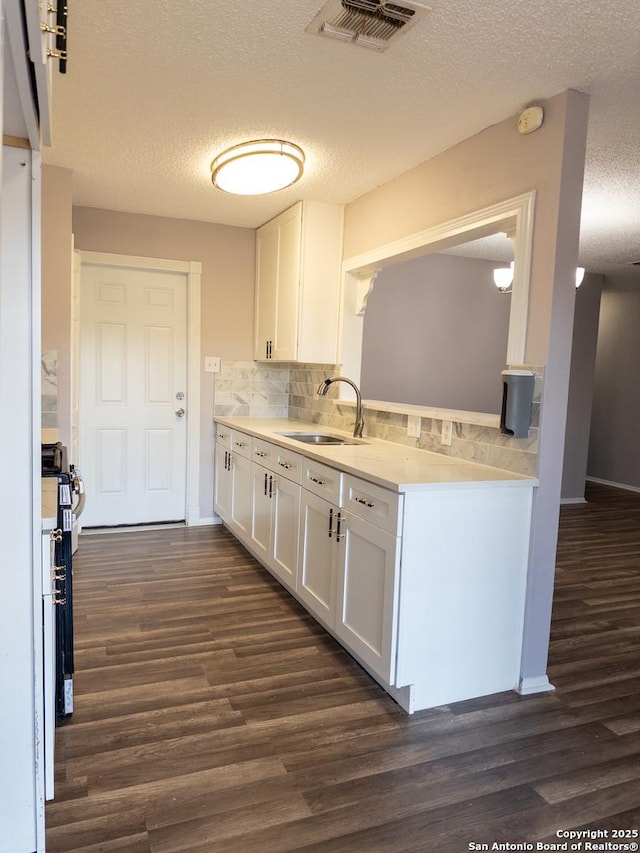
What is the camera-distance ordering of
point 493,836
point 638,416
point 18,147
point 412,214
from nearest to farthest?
point 18,147
point 493,836
point 412,214
point 638,416

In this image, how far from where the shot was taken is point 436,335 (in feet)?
18.7

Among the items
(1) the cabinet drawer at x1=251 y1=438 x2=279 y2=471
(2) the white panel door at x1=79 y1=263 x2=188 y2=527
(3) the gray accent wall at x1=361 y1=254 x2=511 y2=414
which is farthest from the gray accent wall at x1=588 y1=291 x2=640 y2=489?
(2) the white panel door at x1=79 y1=263 x2=188 y2=527

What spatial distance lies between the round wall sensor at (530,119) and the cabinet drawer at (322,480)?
1591 mm

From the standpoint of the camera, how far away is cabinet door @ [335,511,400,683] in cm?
221

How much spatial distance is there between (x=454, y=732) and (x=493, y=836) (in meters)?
0.49

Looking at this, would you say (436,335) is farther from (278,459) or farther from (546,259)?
(546,259)

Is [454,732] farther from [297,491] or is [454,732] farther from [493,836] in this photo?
[297,491]

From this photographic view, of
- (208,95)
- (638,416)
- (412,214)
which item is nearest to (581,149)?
(412,214)

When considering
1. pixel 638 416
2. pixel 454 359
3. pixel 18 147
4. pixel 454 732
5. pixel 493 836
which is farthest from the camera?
pixel 638 416

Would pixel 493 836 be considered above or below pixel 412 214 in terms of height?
below

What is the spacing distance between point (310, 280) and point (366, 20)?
2063 millimetres

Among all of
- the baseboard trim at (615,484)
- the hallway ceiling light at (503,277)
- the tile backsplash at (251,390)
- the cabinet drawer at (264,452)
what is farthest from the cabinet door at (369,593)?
the baseboard trim at (615,484)

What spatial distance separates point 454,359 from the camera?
5.80m

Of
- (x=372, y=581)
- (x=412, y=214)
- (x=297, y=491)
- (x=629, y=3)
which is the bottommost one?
(x=372, y=581)
